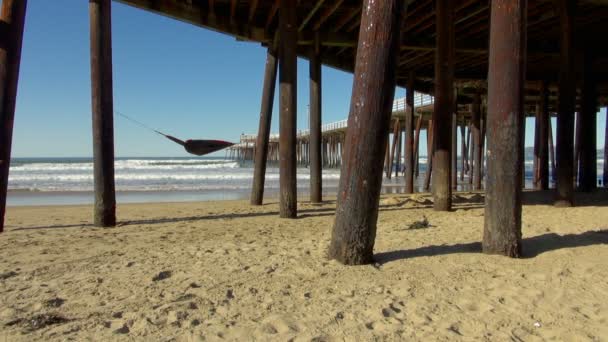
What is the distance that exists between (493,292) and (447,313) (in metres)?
0.58

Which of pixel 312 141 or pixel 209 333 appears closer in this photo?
pixel 209 333

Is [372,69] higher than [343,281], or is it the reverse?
[372,69]

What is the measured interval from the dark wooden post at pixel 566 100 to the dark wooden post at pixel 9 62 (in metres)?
8.43

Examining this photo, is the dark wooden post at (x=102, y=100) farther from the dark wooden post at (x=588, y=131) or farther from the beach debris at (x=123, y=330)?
the dark wooden post at (x=588, y=131)

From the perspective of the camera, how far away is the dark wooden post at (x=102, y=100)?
19.7ft

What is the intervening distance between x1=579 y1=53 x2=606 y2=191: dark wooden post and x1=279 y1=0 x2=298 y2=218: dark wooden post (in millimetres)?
6689

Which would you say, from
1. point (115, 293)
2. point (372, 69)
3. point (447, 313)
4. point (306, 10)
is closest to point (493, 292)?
point (447, 313)

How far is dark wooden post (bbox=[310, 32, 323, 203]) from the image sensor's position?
9055 millimetres

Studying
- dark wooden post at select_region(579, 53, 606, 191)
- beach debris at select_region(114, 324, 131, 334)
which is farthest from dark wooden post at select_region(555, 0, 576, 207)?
beach debris at select_region(114, 324, 131, 334)

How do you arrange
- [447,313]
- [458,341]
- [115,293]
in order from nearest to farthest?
[458,341] < [447,313] < [115,293]

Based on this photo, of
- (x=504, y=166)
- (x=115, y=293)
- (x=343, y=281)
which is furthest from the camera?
(x=504, y=166)

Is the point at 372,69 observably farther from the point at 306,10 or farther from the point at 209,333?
the point at 306,10

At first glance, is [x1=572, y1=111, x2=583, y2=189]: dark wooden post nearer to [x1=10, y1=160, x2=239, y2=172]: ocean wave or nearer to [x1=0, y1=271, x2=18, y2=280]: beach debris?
[x1=0, y1=271, x2=18, y2=280]: beach debris

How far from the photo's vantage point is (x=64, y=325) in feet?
8.16
